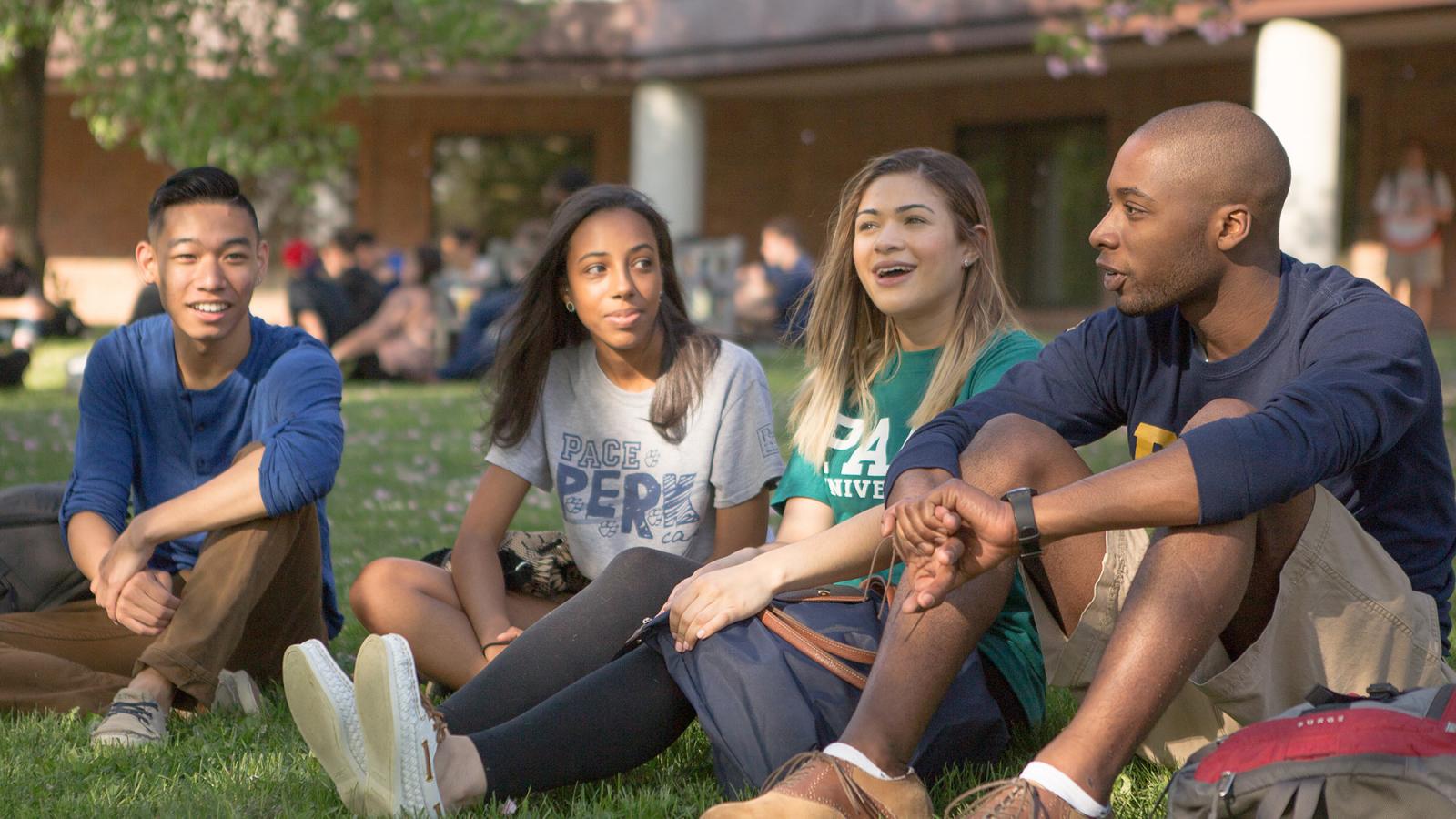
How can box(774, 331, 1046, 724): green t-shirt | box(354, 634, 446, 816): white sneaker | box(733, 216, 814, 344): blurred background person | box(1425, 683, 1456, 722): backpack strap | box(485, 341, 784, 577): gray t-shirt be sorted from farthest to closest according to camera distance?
box(733, 216, 814, 344): blurred background person < box(485, 341, 784, 577): gray t-shirt < box(774, 331, 1046, 724): green t-shirt < box(354, 634, 446, 816): white sneaker < box(1425, 683, 1456, 722): backpack strap

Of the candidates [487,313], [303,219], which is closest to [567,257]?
[487,313]

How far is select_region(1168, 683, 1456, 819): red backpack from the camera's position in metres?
2.38

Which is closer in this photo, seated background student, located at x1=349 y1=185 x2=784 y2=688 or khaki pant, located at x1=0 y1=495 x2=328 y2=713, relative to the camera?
khaki pant, located at x1=0 y1=495 x2=328 y2=713

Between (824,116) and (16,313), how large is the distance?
12.0m

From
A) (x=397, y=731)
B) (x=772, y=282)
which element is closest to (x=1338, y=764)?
(x=397, y=731)

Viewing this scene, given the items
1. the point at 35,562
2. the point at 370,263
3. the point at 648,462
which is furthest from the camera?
the point at 370,263

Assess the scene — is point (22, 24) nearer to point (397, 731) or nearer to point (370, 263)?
point (370, 263)

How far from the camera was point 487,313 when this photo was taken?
45.9 feet

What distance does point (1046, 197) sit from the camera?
68.7 feet

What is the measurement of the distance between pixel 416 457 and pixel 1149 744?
6.55 m

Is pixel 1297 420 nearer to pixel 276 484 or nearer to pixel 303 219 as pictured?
pixel 276 484

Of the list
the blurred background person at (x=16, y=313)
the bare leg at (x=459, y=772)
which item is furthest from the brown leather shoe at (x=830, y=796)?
the blurred background person at (x=16, y=313)

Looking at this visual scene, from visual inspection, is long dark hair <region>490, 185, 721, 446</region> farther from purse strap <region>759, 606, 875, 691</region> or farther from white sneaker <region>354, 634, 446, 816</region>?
white sneaker <region>354, 634, 446, 816</region>

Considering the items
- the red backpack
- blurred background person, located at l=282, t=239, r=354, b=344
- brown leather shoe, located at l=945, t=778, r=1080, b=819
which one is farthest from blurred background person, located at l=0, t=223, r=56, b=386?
the red backpack
